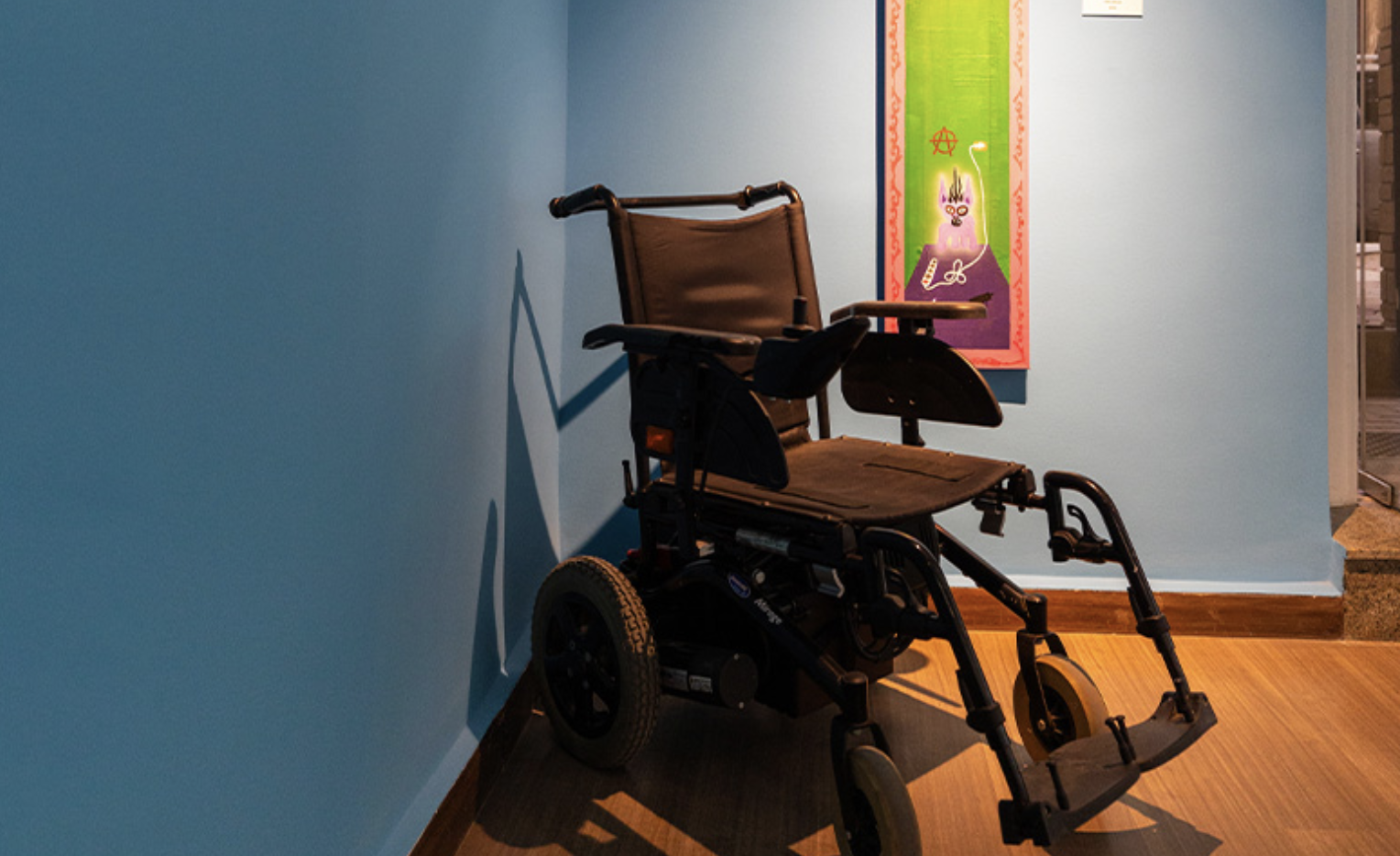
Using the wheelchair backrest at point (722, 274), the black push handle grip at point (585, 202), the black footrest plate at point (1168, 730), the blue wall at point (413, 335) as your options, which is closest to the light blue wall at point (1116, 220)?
the blue wall at point (413, 335)

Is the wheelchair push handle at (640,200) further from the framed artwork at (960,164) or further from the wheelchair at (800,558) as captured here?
the framed artwork at (960,164)

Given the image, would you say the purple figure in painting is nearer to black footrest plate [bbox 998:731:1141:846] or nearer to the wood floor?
the wood floor

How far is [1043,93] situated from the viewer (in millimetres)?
2598

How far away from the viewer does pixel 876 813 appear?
1489 millimetres

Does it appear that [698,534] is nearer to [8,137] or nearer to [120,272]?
[120,272]

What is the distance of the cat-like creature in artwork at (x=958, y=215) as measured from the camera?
8.59 feet

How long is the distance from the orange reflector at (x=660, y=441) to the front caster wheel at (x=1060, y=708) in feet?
2.36

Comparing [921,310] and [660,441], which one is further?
[921,310]

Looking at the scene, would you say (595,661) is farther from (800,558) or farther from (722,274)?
(722,274)

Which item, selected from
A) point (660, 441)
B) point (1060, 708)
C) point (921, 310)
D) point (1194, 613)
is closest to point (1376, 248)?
point (1194, 613)

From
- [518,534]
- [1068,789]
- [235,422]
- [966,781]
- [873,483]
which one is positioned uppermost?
[235,422]

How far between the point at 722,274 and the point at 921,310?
1.34 ft

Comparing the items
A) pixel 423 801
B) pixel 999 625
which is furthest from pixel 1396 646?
pixel 423 801

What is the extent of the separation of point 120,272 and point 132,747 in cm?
36
